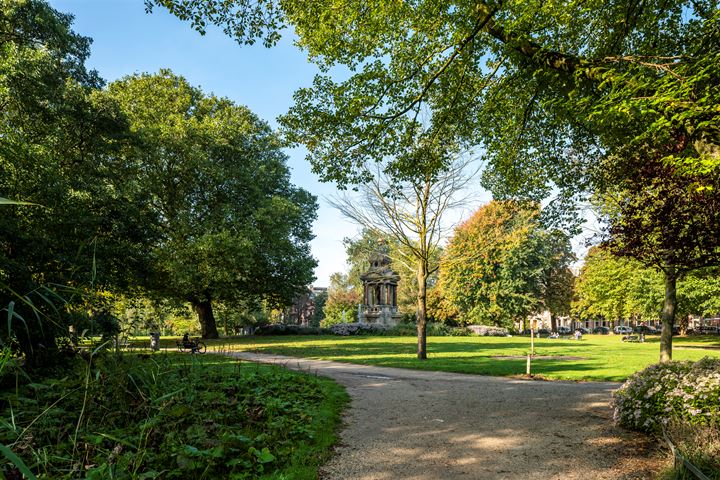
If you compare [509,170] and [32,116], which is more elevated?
[32,116]

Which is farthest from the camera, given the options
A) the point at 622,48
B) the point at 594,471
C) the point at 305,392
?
the point at 622,48

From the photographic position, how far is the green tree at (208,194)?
22.4m

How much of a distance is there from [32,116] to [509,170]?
1450 cm

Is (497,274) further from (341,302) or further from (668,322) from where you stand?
(668,322)

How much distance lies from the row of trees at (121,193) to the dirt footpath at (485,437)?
3.62 metres

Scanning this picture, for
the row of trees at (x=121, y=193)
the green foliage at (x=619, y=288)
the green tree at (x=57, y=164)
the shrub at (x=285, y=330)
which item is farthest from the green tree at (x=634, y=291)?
the shrub at (x=285, y=330)

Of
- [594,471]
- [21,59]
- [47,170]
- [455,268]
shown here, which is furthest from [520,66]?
[455,268]

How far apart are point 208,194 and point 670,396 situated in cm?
2516

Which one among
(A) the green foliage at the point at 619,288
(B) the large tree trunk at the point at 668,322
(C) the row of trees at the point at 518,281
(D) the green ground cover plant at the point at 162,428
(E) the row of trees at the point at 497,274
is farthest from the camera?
(E) the row of trees at the point at 497,274

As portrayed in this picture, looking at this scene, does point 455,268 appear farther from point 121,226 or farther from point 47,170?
point 47,170

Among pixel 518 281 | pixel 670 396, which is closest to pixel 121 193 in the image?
pixel 670 396

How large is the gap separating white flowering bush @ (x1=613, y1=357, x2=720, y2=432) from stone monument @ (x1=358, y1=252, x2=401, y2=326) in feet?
110

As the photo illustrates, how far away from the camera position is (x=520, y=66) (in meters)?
8.52

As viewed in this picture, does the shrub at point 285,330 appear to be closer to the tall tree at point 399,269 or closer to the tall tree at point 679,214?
the tall tree at point 399,269
